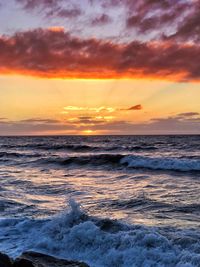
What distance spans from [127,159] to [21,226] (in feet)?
70.6

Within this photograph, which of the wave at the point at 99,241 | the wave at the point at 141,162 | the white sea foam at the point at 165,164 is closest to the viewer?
the wave at the point at 99,241

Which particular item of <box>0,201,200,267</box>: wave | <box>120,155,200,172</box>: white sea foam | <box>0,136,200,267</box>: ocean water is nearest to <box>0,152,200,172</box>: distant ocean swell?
<box>120,155,200,172</box>: white sea foam

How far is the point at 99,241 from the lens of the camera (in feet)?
30.2

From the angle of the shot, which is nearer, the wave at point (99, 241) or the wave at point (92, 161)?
the wave at point (99, 241)

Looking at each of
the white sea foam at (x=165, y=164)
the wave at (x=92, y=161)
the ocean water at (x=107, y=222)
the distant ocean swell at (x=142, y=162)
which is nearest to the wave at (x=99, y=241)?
the ocean water at (x=107, y=222)

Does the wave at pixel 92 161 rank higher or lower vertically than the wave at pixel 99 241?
higher

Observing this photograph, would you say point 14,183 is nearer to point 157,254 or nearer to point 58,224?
point 58,224

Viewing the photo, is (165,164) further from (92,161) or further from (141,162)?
(92,161)

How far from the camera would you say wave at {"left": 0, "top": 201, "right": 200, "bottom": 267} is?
26.6 feet

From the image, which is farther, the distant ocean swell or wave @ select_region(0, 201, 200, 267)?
the distant ocean swell

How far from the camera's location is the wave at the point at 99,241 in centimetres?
812

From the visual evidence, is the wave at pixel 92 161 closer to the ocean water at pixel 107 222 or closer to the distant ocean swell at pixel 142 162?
the distant ocean swell at pixel 142 162

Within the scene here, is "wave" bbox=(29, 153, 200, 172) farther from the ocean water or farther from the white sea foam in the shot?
the ocean water

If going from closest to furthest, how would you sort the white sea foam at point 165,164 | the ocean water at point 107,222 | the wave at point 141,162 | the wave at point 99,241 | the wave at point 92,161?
the wave at point 99,241, the ocean water at point 107,222, the white sea foam at point 165,164, the wave at point 141,162, the wave at point 92,161
